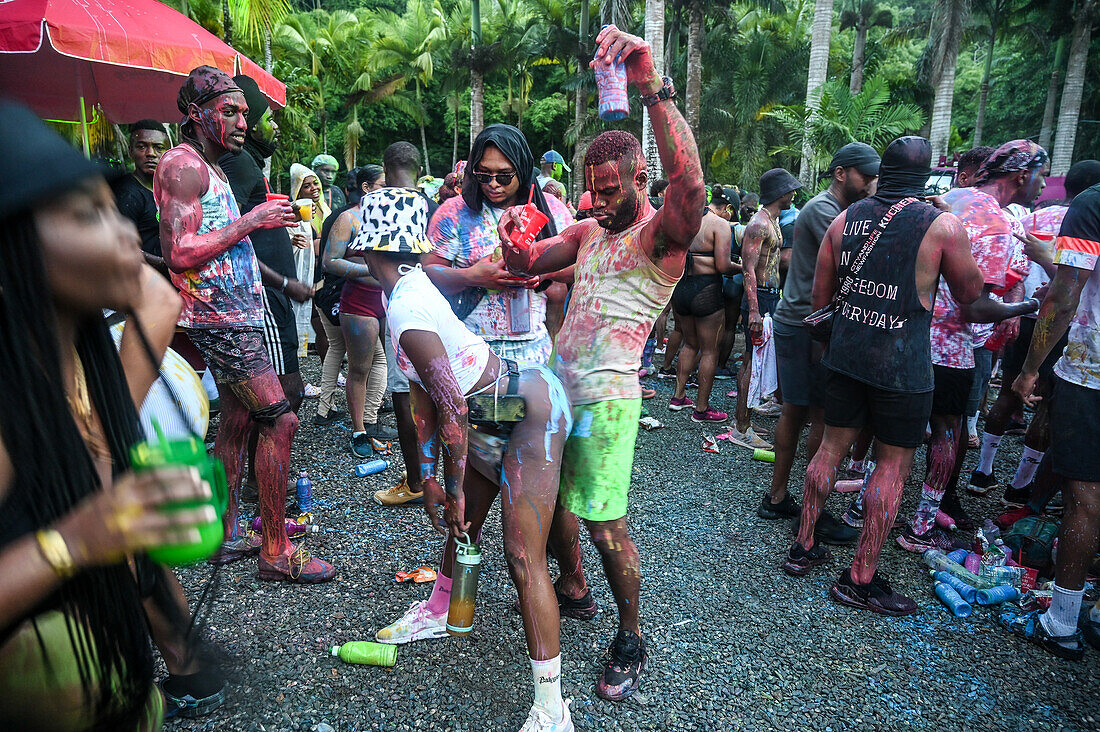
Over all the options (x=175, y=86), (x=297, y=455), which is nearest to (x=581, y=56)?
(x=175, y=86)

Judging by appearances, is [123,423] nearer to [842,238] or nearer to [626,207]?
[626,207]

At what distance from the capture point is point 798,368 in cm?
424

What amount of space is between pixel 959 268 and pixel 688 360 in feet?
12.1

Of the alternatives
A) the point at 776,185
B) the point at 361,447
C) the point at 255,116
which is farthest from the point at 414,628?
the point at 776,185

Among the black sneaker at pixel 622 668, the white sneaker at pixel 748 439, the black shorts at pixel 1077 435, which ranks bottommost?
the white sneaker at pixel 748 439

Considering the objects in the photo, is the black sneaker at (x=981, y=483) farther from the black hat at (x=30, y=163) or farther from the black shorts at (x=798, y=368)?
the black hat at (x=30, y=163)

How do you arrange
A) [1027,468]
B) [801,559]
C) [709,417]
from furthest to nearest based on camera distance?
1. [709,417]
2. [1027,468]
3. [801,559]

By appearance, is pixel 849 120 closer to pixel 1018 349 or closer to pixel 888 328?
pixel 1018 349

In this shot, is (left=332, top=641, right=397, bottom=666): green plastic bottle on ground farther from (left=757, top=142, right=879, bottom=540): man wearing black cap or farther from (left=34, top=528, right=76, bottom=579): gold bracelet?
(left=757, top=142, right=879, bottom=540): man wearing black cap

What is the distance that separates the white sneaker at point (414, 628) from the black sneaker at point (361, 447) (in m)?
2.35

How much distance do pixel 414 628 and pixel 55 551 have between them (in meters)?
2.08

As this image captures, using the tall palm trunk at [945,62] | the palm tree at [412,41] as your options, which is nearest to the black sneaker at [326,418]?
the tall palm trunk at [945,62]

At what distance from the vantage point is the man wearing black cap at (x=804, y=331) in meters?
4.14

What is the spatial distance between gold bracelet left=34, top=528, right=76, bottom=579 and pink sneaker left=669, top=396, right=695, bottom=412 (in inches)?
238
